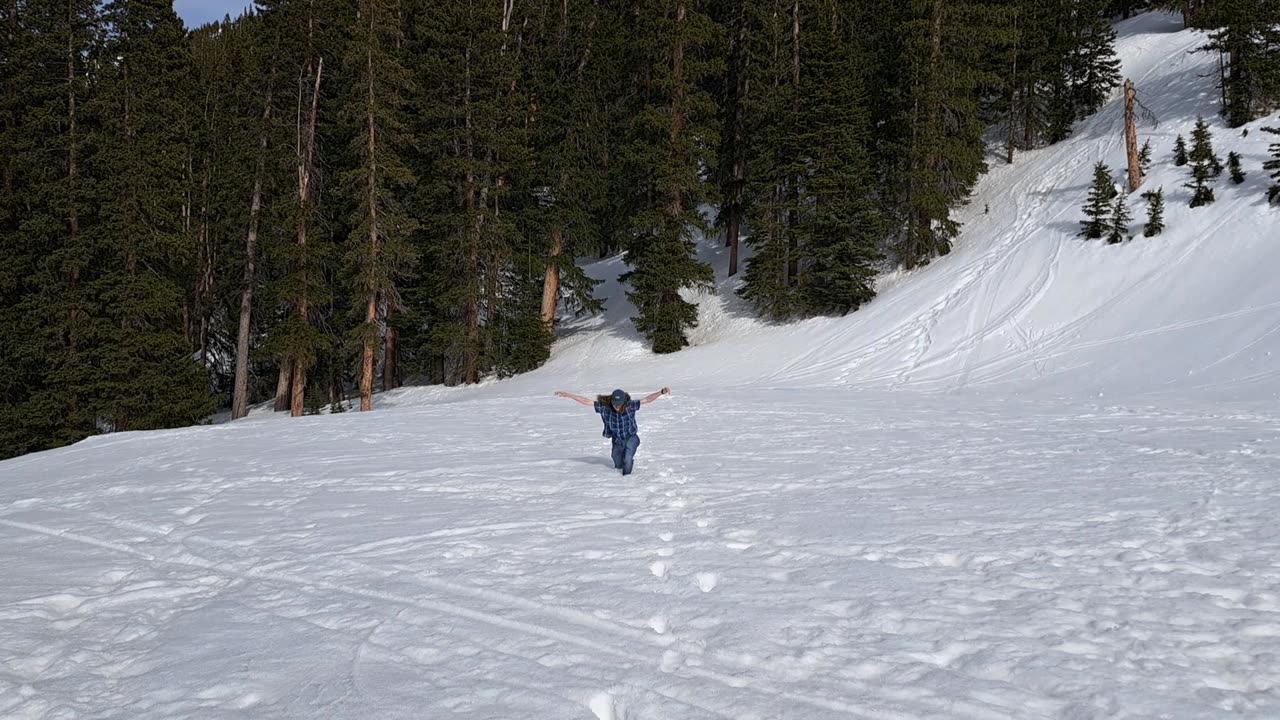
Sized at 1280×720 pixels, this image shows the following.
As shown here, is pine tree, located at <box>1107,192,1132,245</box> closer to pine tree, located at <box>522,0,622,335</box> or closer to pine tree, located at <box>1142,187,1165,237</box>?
pine tree, located at <box>1142,187,1165,237</box>

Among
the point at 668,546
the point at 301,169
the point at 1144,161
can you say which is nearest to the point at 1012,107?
the point at 1144,161

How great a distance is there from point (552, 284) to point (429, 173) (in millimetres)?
6285

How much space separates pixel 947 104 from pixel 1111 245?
7.97 m

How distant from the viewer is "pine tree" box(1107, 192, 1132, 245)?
20688 millimetres

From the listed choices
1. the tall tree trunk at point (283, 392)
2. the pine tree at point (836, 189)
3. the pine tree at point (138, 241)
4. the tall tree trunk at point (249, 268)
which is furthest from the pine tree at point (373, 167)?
the pine tree at point (836, 189)

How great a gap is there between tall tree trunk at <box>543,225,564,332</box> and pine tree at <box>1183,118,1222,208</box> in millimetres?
21193

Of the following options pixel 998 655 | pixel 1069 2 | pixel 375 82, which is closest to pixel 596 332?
pixel 375 82

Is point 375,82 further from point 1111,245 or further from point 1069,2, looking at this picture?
point 1069,2

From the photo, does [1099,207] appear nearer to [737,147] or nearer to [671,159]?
[671,159]

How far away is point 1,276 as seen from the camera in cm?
2016

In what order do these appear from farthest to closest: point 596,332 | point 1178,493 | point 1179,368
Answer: point 596,332 → point 1179,368 → point 1178,493

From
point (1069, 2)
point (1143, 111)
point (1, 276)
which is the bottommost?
point (1, 276)

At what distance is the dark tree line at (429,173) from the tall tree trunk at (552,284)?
0.12 metres

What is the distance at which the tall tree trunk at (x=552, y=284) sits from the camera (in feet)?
86.5
